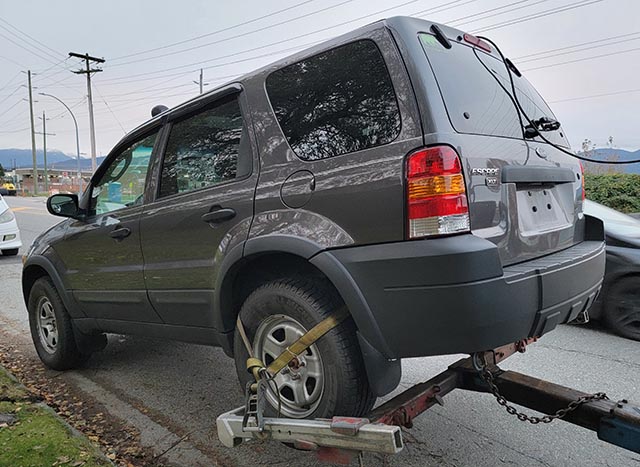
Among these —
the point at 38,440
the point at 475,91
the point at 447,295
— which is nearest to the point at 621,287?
the point at 475,91

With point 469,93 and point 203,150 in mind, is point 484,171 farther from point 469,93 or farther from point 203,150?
point 203,150

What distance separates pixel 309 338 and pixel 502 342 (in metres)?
0.85

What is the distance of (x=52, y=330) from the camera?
4379mm

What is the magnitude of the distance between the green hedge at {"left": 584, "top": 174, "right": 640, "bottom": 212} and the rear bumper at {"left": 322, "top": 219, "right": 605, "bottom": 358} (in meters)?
13.7

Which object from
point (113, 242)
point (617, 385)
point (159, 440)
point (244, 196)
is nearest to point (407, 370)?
point (617, 385)

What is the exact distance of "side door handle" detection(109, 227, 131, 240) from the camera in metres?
3.44

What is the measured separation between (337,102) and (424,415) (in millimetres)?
2201

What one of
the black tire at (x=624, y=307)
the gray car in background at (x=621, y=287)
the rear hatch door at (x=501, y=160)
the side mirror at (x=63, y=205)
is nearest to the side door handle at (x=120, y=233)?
the side mirror at (x=63, y=205)

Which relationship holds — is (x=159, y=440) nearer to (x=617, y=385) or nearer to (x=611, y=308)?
(x=617, y=385)

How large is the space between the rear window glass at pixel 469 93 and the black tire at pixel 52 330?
3613 millimetres

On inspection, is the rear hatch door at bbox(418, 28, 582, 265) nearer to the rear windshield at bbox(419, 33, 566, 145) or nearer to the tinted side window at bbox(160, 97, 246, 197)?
the rear windshield at bbox(419, 33, 566, 145)

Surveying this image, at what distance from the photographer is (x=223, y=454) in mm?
2904

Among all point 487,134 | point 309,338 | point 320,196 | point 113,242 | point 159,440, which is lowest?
point 159,440

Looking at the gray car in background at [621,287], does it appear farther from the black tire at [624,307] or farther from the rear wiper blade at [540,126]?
the rear wiper blade at [540,126]
